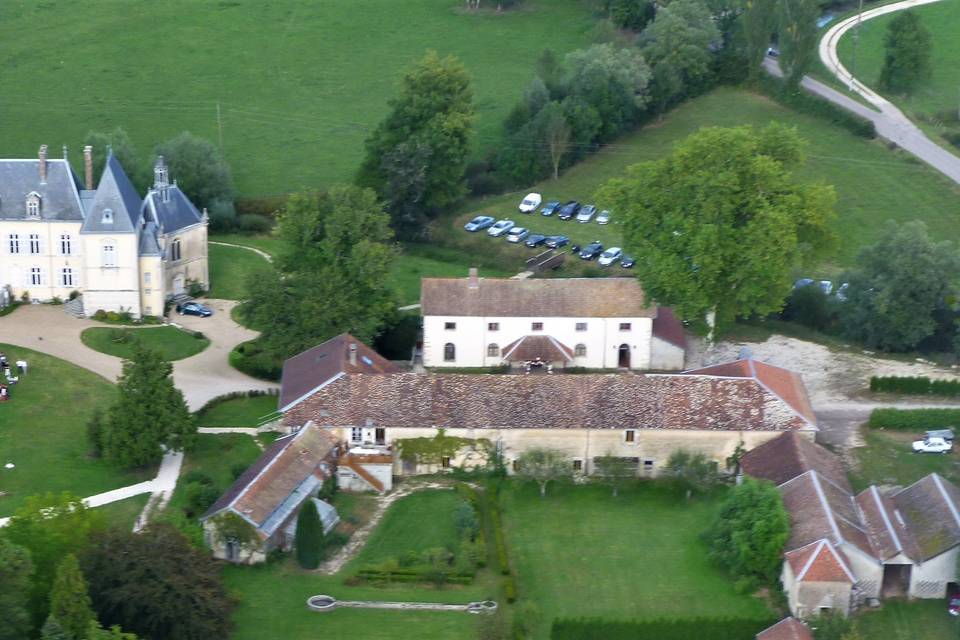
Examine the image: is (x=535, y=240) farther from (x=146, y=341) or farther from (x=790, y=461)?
(x=790, y=461)

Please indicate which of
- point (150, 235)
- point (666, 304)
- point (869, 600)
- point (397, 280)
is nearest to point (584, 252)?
point (397, 280)

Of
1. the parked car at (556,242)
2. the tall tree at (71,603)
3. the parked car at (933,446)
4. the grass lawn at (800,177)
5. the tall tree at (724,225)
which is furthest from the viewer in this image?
the grass lawn at (800,177)

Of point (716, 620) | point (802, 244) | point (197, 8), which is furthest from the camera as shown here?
point (197, 8)

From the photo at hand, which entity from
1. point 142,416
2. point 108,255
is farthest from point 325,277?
point 108,255

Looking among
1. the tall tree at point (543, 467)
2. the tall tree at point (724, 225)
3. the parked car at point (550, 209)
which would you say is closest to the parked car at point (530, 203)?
the parked car at point (550, 209)

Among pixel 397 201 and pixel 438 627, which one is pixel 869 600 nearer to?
pixel 438 627

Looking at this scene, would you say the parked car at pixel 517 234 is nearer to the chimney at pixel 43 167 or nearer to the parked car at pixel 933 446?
the chimney at pixel 43 167
